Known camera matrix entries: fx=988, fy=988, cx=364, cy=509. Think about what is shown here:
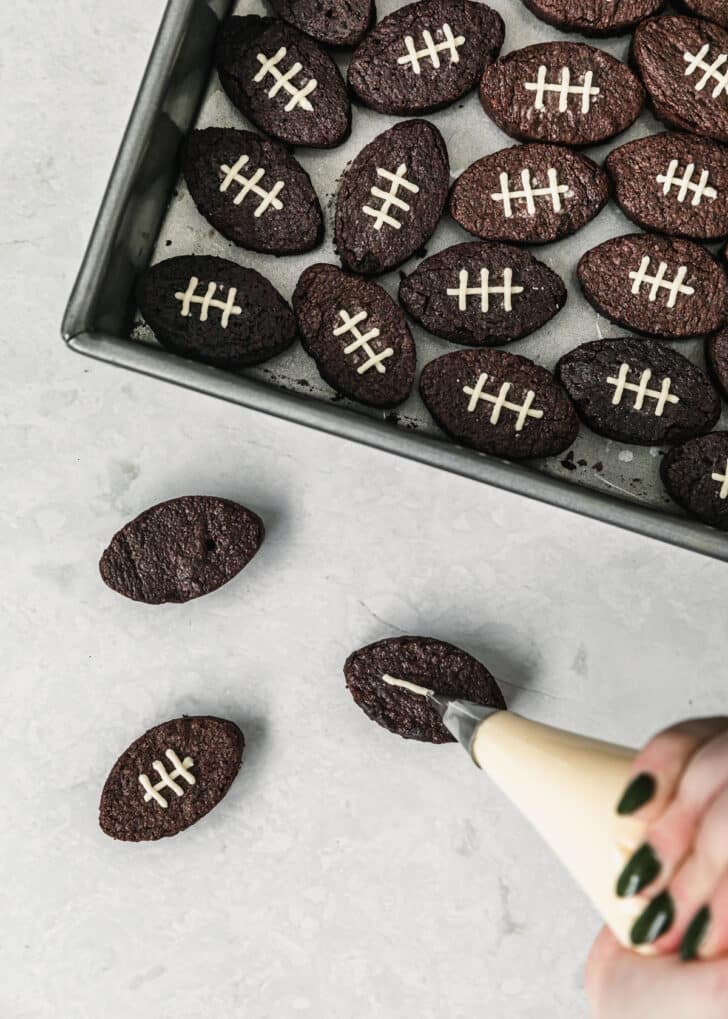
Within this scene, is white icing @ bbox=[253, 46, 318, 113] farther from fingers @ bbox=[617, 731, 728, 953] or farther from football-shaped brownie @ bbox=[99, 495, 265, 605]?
fingers @ bbox=[617, 731, 728, 953]

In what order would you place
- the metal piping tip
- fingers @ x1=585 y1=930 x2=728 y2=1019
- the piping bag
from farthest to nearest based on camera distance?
the metal piping tip < the piping bag < fingers @ x1=585 y1=930 x2=728 y2=1019

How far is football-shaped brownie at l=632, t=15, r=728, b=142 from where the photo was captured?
130 cm

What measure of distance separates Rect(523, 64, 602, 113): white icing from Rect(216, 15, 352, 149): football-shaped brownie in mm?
251

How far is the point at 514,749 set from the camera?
0.87 meters

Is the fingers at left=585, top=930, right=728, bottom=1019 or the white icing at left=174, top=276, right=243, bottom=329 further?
the white icing at left=174, top=276, right=243, bottom=329

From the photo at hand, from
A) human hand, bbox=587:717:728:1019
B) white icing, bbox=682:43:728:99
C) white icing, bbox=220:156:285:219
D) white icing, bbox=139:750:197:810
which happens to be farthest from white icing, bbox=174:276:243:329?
human hand, bbox=587:717:728:1019

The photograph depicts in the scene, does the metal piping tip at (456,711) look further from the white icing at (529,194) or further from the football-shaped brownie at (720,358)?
the white icing at (529,194)

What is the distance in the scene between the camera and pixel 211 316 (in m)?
1.26

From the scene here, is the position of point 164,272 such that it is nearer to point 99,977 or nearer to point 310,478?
point 310,478

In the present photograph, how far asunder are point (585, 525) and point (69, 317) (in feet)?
2.28

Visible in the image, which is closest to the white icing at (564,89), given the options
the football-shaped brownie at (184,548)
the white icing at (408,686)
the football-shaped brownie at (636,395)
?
the football-shaped brownie at (636,395)

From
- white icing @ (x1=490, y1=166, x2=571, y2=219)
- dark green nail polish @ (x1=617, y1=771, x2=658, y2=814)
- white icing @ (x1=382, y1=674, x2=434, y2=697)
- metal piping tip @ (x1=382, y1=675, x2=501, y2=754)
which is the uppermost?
white icing @ (x1=490, y1=166, x2=571, y2=219)

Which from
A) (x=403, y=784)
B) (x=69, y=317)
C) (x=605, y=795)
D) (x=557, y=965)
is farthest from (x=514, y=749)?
(x=69, y=317)

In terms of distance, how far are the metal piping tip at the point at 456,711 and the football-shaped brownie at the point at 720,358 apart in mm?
516
